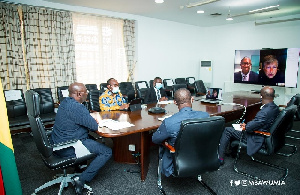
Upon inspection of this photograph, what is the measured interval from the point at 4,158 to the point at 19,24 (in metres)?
4.48

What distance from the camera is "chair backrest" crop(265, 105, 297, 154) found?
8.35 ft

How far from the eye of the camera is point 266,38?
709 cm

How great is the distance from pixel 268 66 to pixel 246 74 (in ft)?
2.44

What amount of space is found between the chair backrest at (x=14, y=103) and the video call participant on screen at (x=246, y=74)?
6.44 metres

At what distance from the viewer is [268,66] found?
6.68 meters

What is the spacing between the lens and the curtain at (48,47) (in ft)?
16.4

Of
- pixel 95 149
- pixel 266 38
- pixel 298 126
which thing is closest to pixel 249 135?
pixel 95 149

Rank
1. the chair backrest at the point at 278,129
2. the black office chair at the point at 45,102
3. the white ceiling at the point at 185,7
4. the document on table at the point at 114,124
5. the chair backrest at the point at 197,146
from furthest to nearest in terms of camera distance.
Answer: the white ceiling at the point at 185,7 → the black office chair at the point at 45,102 → the chair backrest at the point at 278,129 → the document on table at the point at 114,124 → the chair backrest at the point at 197,146

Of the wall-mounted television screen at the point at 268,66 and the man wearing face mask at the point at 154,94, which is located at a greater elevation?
the wall-mounted television screen at the point at 268,66

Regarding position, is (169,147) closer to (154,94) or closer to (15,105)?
(154,94)

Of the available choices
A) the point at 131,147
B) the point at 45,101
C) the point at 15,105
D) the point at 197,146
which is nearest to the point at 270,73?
the point at 131,147

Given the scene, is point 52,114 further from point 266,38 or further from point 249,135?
point 266,38

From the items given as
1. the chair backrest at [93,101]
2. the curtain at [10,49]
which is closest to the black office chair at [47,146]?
the chair backrest at [93,101]

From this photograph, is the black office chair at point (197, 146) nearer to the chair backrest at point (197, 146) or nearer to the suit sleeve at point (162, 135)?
the chair backrest at point (197, 146)
